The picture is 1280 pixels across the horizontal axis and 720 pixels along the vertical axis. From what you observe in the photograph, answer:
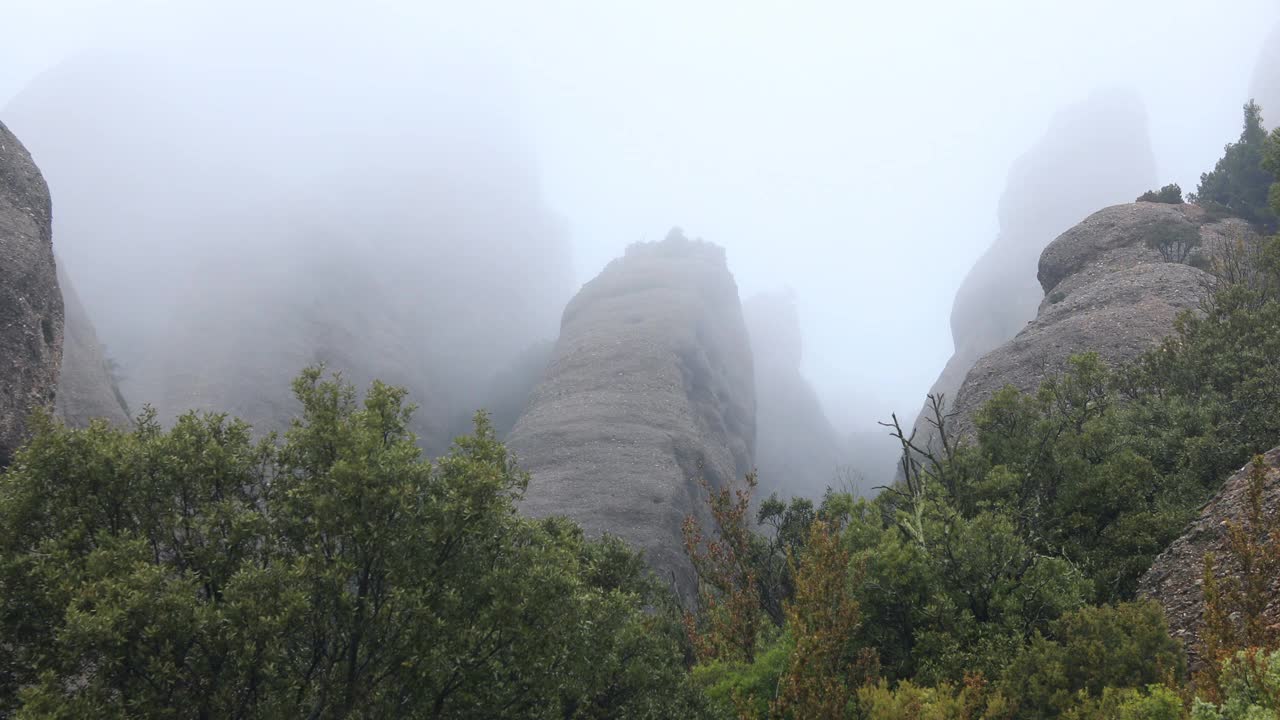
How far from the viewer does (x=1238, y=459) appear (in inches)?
594

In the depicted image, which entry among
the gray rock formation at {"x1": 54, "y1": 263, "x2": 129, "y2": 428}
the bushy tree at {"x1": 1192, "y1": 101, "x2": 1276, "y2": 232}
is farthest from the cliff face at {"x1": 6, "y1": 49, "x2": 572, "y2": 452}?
the bushy tree at {"x1": 1192, "y1": 101, "x2": 1276, "y2": 232}

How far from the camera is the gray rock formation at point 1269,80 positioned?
87.5 m

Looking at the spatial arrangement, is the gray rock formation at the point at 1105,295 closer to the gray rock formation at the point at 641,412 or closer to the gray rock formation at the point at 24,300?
the gray rock formation at the point at 641,412

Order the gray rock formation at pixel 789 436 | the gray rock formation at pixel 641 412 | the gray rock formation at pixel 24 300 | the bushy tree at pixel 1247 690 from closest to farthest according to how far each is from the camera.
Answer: the bushy tree at pixel 1247 690 → the gray rock formation at pixel 24 300 → the gray rock formation at pixel 641 412 → the gray rock formation at pixel 789 436

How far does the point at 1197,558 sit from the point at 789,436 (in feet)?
342

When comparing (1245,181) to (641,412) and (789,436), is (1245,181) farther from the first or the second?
(789,436)

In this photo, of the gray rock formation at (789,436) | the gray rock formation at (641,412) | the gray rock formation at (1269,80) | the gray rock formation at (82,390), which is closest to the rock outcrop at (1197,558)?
the gray rock formation at (641,412)

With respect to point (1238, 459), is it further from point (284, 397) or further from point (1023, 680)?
point (284, 397)

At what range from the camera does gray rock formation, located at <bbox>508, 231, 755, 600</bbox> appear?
137 ft

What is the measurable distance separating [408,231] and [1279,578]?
102601 millimetres

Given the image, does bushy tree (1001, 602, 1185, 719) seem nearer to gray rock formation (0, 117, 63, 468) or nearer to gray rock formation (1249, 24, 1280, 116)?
gray rock formation (0, 117, 63, 468)

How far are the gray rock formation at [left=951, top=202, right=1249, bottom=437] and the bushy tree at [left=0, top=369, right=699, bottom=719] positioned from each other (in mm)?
22203

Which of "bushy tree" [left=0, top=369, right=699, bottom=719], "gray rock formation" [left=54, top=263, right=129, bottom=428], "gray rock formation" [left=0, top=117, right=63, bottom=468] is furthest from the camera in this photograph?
"gray rock formation" [left=54, top=263, right=129, bottom=428]

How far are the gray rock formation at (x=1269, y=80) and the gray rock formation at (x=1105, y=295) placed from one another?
5997 centimetres
